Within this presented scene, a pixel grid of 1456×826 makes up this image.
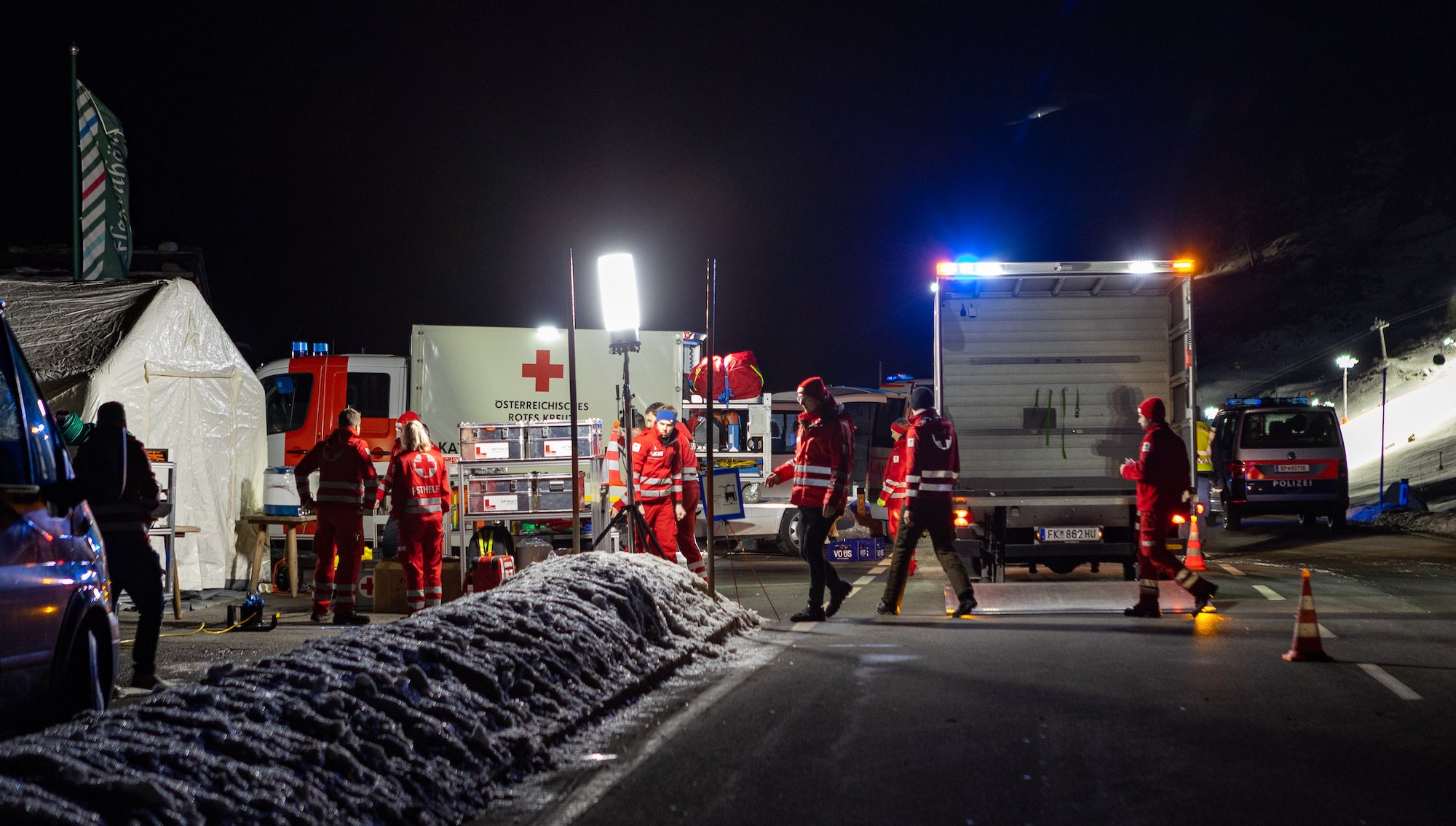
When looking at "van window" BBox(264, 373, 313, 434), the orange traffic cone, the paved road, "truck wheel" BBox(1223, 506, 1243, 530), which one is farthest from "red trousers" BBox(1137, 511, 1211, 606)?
"truck wheel" BBox(1223, 506, 1243, 530)

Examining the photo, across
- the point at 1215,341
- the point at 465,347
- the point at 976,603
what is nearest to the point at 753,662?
the point at 976,603

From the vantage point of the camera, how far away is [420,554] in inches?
440

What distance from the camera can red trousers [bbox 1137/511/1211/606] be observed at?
391 inches

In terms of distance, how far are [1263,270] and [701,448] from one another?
65625 millimetres

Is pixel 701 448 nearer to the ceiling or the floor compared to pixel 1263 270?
nearer to the floor

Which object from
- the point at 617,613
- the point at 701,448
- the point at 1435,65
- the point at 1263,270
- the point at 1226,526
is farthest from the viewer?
the point at 1435,65

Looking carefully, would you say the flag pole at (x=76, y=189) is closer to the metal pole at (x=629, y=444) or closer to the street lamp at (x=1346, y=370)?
the metal pole at (x=629, y=444)

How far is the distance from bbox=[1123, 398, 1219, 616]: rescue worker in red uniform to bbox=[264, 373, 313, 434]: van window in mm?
10502

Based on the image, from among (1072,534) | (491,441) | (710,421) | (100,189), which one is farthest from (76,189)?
(1072,534)

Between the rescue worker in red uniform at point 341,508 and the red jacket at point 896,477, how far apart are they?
5.85 metres

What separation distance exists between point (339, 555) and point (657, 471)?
10.2 ft

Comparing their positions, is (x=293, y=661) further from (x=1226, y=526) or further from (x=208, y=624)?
(x=1226, y=526)

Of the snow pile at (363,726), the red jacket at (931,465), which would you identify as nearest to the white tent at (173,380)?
A: the red jacket at (931,465)

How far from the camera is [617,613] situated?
717 cm
